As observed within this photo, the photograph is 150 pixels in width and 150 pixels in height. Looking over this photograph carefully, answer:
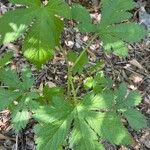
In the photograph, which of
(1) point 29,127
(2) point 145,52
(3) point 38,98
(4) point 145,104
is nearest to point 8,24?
(3) point 38,98

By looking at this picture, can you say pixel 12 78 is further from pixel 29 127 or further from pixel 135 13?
pixel 135 13

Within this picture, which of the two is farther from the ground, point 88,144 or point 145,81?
point 88,144

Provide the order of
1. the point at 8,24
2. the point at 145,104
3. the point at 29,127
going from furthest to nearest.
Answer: the point at 145,104
the point at 29,127
the point at 8,24

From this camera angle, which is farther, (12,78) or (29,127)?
(29,127)

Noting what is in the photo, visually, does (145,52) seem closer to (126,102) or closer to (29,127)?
(29,127)

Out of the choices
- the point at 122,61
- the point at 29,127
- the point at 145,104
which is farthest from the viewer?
the point at 122,61

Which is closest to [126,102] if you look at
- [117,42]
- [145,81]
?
[117,42]

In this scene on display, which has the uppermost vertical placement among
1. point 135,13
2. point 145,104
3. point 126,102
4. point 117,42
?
point 117,42
